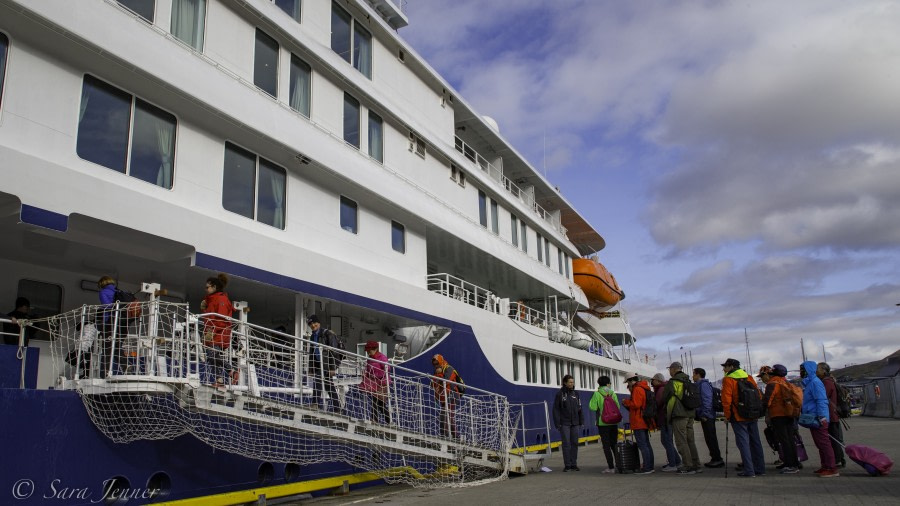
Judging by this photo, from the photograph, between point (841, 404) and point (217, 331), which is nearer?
point (217, 331)

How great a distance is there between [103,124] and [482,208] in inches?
448

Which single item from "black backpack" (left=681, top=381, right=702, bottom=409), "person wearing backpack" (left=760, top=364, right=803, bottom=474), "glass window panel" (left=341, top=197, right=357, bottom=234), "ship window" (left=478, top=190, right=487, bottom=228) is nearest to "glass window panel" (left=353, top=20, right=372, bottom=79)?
"glass window panel" (left=341, top=197, right=357, bottom=234)

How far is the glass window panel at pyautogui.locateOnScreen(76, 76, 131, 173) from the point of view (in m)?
7.73

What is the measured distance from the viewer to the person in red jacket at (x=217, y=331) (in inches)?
279

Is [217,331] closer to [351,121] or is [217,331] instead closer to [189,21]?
[189,21]

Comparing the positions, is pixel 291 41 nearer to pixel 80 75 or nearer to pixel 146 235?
pixel 80 75

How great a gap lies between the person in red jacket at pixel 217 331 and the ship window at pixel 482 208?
10.9 m

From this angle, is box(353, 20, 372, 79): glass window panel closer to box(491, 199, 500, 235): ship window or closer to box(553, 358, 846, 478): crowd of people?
box(491, 199, 500, 235): ship window

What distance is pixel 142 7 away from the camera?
28.3ft

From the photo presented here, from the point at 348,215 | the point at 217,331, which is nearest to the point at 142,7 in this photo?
the point at 217,331

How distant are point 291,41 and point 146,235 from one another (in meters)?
4.62

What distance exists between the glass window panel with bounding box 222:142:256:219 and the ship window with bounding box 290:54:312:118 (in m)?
1.58

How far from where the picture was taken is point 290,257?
32.1 feet

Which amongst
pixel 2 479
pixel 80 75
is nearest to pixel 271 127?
pixel 80 75
